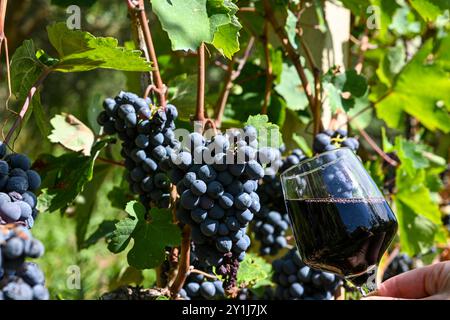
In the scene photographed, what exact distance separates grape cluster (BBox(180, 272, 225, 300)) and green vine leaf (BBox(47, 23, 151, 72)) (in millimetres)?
A: 464

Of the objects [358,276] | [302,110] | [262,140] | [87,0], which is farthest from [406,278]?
[87,0]

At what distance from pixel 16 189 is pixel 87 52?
10.0 inches

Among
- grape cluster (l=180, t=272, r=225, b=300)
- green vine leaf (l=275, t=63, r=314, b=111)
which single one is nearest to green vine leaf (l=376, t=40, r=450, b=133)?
green vine leaf (l=275, t=63, r=314, b=111)

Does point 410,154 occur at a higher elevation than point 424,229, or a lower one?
higher

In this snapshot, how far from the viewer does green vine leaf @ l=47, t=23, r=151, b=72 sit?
0.96 m

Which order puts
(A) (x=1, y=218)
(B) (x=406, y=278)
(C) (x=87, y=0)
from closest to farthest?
1. (A) (x=1, y=218)
2. (B) (x=406, y=278)
3. (C) (x=87, y=0)

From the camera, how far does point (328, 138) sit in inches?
54.6

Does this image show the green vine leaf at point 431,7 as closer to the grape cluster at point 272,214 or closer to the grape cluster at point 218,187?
the grape cluster at point 272,214

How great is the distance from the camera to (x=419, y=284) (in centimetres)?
96

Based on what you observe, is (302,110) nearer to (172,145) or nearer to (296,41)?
(296,41)

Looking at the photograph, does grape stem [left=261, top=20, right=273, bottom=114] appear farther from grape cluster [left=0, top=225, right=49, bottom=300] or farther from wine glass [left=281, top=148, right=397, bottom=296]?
grape cluster [left=0, top=225, right=49, bottom=300]

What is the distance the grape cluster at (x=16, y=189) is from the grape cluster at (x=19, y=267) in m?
0.11

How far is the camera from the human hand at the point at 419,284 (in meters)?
0.91
